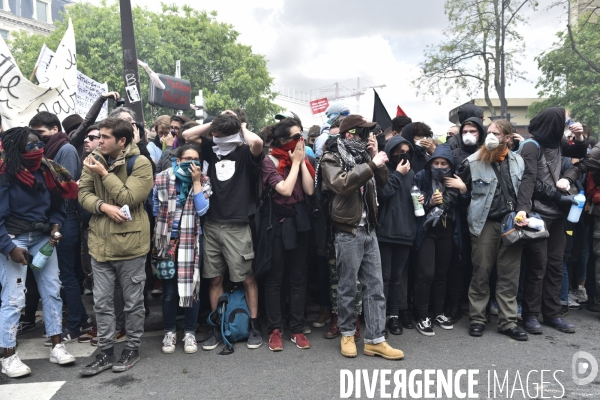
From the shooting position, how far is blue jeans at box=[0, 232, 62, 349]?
385cm

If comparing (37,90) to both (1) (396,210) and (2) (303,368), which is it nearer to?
(1) (396,210)

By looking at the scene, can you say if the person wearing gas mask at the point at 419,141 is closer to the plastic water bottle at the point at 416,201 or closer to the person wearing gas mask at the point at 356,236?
the plastic water bottle at the point at 416,201

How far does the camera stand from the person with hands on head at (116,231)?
3906 millimetres

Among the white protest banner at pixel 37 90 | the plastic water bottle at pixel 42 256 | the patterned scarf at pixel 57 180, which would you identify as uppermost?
the white protest banner at pixel 37 90

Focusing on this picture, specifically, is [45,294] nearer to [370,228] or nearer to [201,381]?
[201,381]

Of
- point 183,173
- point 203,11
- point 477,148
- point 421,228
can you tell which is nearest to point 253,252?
point 183,173

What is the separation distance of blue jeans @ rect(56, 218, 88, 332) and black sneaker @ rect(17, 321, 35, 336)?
0.71m

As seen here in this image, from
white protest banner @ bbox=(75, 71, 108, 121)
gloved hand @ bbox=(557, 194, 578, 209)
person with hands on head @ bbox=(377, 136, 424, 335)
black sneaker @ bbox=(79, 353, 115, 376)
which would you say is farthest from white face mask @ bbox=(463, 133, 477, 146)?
white protest banner @ bbox=(75, 71, 108, 121)

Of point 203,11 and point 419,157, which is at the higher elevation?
point 203,11

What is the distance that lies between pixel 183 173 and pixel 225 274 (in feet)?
3.78

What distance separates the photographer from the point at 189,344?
432cm

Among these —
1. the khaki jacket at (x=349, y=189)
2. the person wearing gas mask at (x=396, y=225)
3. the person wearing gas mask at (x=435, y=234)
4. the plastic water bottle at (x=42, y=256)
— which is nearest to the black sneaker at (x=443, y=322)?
the person wearing gas mask at (x=435, y=234)

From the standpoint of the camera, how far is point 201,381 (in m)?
3.67

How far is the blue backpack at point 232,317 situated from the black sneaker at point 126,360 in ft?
2.53
